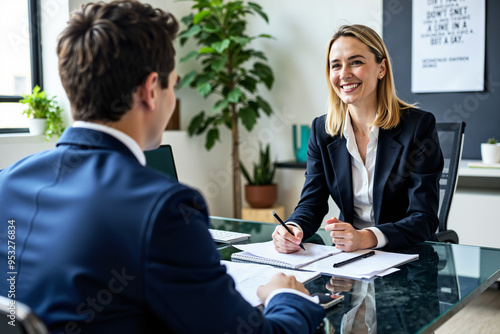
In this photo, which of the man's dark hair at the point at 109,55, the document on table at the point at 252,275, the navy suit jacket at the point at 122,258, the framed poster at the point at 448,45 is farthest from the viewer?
the framed poster at the point at 448,45

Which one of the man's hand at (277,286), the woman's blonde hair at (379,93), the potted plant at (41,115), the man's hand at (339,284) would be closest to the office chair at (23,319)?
the man's hand at (277,286)

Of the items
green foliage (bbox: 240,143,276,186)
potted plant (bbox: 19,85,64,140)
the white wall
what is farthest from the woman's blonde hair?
green foliage (bbox: 240,143,276,186)

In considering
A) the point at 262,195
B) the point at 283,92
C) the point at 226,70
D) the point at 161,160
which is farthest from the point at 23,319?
the point at 283,92

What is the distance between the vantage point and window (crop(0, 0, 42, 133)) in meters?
3.51

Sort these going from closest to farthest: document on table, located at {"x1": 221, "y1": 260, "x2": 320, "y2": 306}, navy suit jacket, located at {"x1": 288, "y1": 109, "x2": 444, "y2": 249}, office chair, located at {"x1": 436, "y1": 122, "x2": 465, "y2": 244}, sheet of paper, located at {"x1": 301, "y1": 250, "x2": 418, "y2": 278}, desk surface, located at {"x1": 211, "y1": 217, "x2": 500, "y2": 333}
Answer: desk surface, located at {"x1": 211, "y1": 217, "x2": 500, "y2": 333} < document on table, located at {"x1": 221, "y1": 260, "x2": 320, "y2": 306} < sheet of paper, located at {"x1": 301, "y1": 250, "x2": 418, "y2": 278} < navy suit jacket, located at {"x1": 288, "y1": 109, "x2": 444, "y2": 249} < office chair, located at {"x1": 436, "y1": 122, "x2": 465, "y2": 244}

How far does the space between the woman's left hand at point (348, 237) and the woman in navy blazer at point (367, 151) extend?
9.3 inches

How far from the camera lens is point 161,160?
216 cm

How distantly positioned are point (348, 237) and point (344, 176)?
1.80ft

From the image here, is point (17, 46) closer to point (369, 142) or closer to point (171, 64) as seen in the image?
point (369, 142)

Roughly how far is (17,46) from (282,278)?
9.98ft

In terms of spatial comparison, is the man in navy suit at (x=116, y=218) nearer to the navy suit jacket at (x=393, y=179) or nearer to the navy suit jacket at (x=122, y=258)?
the navy suit jacket at (x=122, y=258)

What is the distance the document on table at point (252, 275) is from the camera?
4.07ft

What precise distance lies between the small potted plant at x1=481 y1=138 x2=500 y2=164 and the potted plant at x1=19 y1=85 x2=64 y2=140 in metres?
2.64

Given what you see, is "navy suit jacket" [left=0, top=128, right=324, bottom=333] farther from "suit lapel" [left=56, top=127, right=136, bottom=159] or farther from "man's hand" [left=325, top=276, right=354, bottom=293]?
"man's hand" [left=325, top=276, right=354, bottom=293]
